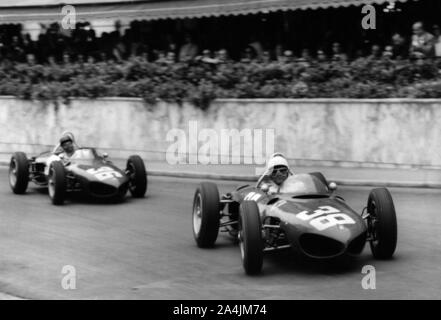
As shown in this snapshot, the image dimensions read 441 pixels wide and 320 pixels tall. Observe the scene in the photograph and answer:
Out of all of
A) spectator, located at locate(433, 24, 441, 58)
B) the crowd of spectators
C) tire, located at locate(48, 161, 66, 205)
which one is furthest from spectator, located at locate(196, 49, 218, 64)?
tire, located at locate(48, 161, 66, 205)

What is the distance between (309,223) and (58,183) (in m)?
6.13

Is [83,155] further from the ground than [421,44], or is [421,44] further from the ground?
[421,44]

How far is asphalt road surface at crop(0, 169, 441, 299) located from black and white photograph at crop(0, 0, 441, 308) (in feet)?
0.13

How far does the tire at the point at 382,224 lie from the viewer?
30.6 feet

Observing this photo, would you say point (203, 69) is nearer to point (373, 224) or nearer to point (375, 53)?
point (375, 53)

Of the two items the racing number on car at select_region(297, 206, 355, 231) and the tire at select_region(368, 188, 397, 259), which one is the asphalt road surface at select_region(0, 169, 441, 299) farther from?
the racing number on car at select_region(297, 206, 355, 231)

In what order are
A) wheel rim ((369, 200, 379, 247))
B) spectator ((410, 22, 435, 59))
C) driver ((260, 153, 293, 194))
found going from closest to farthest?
wheel rim ((369, 200, 379, 247))
driver ((260, 153, 293, 194))
spectator ((410, 22, 435, 59))

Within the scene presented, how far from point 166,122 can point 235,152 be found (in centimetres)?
227

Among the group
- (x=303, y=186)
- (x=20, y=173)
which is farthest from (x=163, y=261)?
(x=20, y=173)

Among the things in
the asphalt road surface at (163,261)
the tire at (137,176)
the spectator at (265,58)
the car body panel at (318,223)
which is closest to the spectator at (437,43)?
the spectator at (265,58)

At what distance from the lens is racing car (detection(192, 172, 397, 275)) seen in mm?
8984

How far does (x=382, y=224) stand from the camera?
9.33 meters

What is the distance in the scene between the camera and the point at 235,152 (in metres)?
19.5
